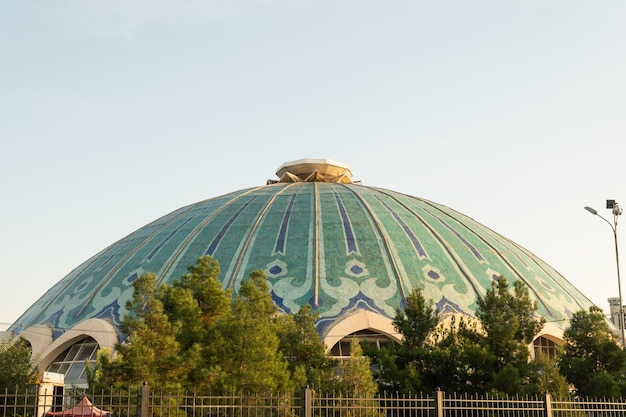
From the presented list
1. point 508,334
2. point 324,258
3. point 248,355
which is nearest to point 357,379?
point 248,355

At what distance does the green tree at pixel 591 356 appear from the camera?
19438 millimetres

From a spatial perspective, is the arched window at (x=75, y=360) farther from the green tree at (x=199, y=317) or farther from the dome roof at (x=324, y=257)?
the green tree at (x=199, y=317)

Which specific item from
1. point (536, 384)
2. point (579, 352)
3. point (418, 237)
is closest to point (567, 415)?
point (536, 384)

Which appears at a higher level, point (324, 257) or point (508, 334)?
point (324, 257)

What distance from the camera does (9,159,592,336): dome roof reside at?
25.8 meters

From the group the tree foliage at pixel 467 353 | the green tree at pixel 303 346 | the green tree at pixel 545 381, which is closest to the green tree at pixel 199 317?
the green tree at pixel 303 346

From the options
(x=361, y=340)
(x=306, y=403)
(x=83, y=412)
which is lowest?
(x=83, y=412)

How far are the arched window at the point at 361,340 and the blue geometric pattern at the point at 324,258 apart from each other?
0.68m

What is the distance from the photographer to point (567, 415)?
14977 millimetres

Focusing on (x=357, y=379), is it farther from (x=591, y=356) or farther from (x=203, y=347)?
(x=591, y=356)

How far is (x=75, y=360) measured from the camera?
25484 millimetres

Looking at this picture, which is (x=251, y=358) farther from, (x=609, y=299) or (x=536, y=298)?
(x=609, y=299)

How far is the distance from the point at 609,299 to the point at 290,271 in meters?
12.2

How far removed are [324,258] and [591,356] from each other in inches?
374
